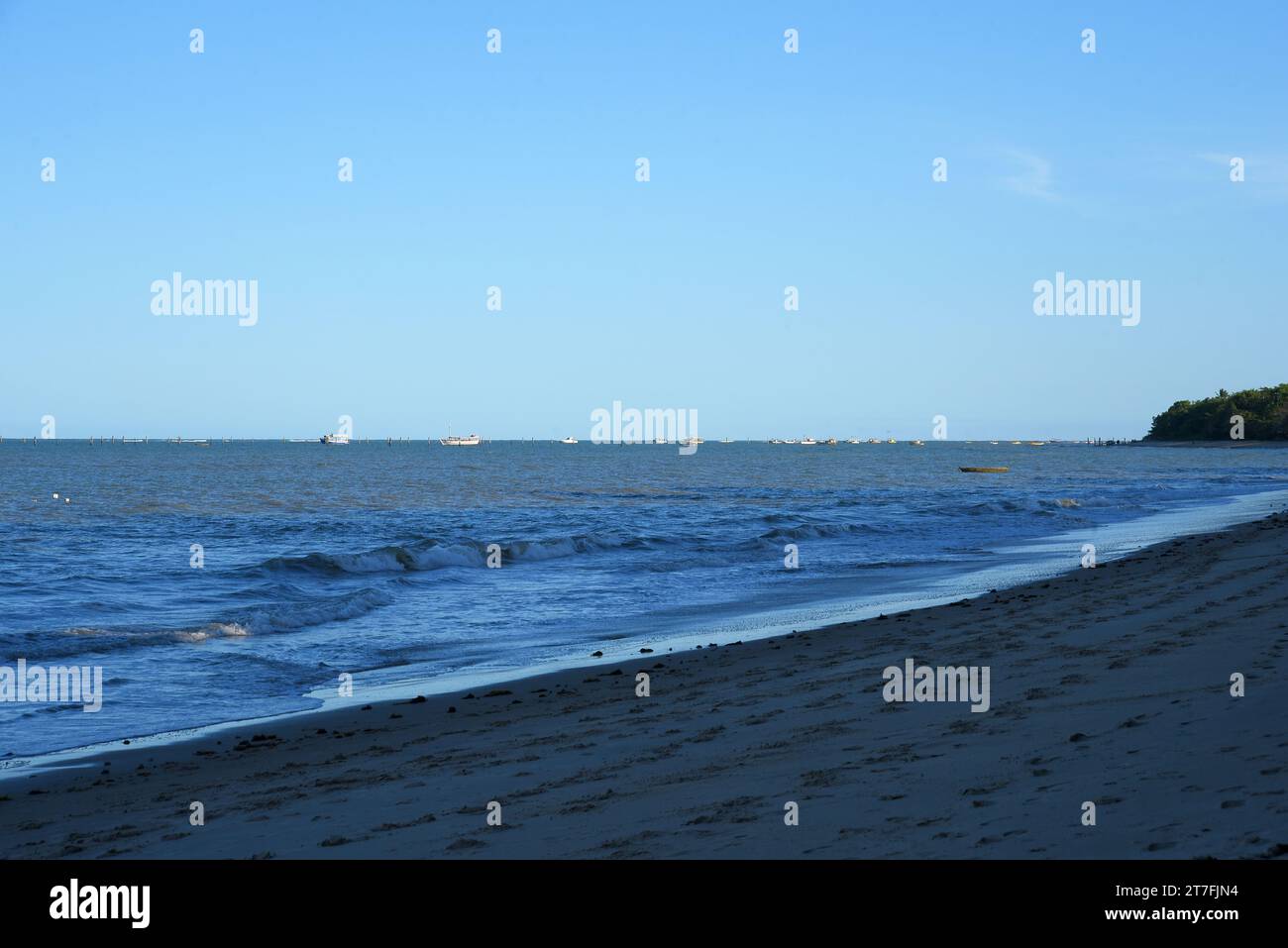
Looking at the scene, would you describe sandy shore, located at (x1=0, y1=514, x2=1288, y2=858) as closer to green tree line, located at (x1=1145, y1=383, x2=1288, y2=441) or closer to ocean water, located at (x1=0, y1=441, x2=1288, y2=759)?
ocean water, located at (x1=0, y1=441, x2=1288, y2=759)

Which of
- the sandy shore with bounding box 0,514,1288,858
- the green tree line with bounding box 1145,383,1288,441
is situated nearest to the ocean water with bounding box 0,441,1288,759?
the sandy shore with bounding box 0,514,1288,858

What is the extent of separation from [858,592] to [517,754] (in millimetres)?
13942

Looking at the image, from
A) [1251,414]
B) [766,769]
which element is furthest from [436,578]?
[1251,414]

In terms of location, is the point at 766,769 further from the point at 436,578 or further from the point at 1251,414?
the point at 1251,414

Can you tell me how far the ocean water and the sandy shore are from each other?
2330 millimetres

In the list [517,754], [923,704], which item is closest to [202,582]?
[517,754]

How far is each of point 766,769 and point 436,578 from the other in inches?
782

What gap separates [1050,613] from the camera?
15211mm

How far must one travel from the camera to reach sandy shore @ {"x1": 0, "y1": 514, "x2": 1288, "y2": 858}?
5.58 metres

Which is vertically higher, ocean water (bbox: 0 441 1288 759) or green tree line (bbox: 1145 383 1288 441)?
green tree line (bbox: 1145 383 1288 441)

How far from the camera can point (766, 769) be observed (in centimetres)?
739

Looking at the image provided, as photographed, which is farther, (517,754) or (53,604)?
(53,604)
